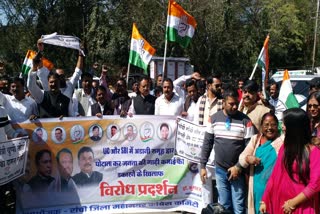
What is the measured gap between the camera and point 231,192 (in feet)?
17.1

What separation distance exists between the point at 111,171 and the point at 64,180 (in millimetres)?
608

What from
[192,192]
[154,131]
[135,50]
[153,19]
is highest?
[153,19]

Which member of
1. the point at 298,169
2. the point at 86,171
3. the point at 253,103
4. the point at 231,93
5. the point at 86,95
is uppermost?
the point at 231,93

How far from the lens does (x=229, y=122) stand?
16.8ft

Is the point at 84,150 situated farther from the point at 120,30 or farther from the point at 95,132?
the point at 120,30

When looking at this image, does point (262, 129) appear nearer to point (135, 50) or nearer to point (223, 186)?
point (223, 186)

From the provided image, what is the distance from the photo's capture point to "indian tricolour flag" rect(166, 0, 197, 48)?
30.6 ft

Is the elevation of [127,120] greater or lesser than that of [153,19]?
lesser

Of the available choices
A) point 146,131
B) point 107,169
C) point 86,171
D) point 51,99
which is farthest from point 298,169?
point 51,99

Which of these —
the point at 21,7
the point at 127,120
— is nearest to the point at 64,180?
the point at 127,120

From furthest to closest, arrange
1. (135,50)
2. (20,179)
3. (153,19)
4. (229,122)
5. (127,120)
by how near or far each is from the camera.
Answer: (153,19) → (135,50) → (127,120) → (20,179) → (229,122)

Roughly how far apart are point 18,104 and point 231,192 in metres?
2.88

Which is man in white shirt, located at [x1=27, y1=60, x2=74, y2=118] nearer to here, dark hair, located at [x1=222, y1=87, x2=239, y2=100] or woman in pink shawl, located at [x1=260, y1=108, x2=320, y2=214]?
dark hair, located at [x1=222, y1=87, x2=239, y2=100]

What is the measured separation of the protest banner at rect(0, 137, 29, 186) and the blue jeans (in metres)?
2.28
